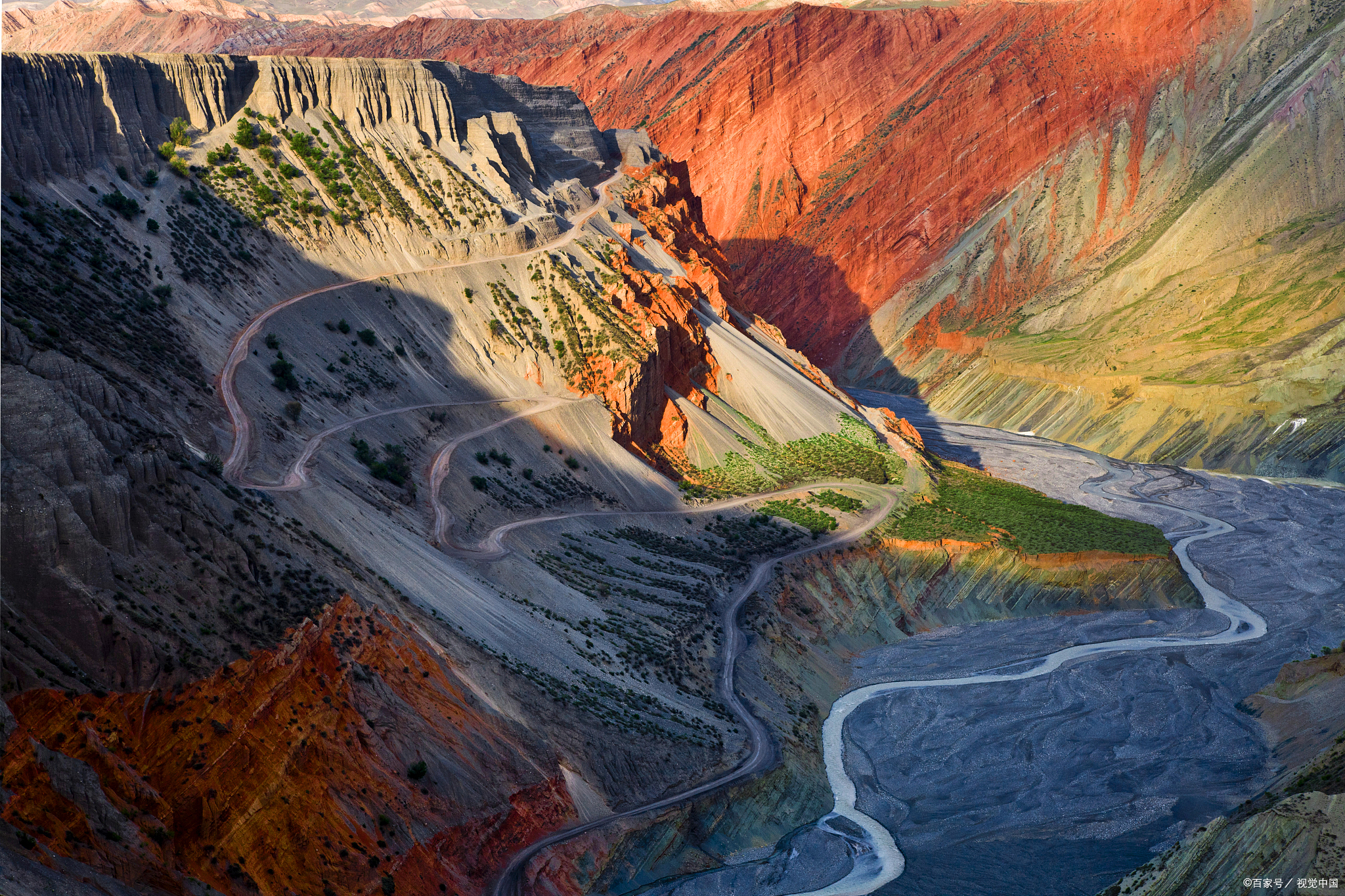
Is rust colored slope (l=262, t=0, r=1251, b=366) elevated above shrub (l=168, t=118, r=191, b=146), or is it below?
above

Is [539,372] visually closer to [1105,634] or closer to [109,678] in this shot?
[1105,634]

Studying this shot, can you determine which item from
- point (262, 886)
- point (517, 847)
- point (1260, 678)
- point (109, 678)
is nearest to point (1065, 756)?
point (1260, 678)

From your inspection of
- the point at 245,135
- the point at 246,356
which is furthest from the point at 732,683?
the point at 245,135

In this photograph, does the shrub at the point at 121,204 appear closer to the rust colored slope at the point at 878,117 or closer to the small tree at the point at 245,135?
the small tree at the point at 245,135

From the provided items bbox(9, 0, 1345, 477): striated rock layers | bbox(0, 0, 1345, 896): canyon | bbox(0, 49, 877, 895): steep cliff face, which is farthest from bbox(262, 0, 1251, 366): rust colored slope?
bbox(0, 49, 877, 895): steep cliff face

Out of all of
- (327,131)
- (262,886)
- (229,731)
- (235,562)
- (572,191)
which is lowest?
(262,886)

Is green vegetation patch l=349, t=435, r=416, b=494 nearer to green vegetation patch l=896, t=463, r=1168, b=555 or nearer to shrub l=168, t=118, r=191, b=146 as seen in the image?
shrub l=168, t=118, r=191, b=146

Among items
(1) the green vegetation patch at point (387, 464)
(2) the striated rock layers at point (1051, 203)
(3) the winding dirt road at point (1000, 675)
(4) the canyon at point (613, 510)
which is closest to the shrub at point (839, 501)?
(4) the canyon at point (613, 510)
